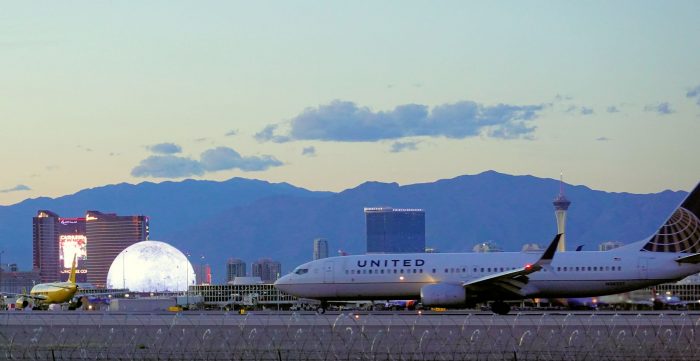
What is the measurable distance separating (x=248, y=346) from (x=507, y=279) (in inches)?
1173

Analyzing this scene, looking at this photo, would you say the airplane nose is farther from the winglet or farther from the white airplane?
the winglet

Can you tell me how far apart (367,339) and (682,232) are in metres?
34.2

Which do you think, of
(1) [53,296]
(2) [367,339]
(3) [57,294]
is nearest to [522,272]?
(2) [367,339]

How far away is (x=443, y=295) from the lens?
73.2m

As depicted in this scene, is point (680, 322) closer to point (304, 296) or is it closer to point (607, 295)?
point (607, 295)

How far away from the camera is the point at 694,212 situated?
77875 millimetres

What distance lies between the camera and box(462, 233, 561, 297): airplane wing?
71125 millimetres

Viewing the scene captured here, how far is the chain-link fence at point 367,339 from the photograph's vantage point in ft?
135

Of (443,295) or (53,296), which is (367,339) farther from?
(53,296)

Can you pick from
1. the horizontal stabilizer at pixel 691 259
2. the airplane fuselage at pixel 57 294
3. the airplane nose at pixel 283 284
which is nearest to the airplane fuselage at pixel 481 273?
the horizontal stabilizer at pixel 691 259

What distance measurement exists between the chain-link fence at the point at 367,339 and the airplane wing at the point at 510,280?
5.81m

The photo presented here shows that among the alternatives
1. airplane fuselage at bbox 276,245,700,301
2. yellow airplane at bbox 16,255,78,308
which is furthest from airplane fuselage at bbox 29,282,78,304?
airplane fuselage at bbox 276,245,700,301

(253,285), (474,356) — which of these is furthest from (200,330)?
(253,285)

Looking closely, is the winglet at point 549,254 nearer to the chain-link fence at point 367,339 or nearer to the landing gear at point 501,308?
the landing gear at point 501,308
